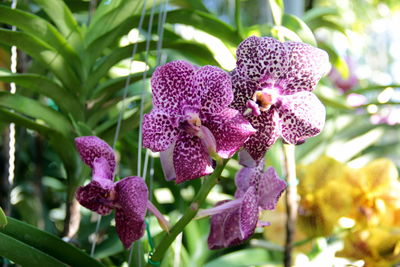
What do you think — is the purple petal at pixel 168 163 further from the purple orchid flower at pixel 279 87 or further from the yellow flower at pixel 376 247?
the yellow flower at pixel 376 247

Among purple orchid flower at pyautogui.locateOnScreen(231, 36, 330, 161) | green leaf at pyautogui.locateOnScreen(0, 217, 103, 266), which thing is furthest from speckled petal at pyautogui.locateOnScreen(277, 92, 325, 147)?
green leaf at pyautogui.locateOnScreen(0, 217, 103, 266)

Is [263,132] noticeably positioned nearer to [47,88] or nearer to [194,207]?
[194,207]

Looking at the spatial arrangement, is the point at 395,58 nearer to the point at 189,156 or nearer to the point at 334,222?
the point at 334,222

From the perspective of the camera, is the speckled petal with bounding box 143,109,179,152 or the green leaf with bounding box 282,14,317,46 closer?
the speckled petal with bounding box 143,109,179,152

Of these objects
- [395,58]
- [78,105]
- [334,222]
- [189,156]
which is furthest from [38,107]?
[395,58]

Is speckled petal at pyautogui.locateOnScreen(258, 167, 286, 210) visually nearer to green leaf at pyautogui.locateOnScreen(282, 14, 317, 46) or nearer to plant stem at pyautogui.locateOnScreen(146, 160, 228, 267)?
plant stem at pyautogui.locateOnScreen(146, 160, 228, 267)

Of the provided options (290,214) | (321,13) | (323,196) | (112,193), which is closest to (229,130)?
(112,193)
